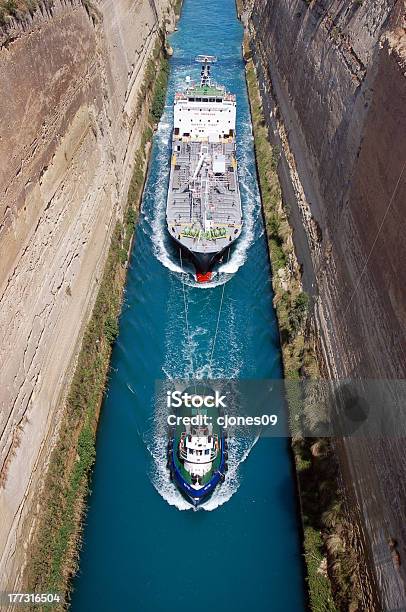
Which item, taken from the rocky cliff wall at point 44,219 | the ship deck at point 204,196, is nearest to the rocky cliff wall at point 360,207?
the ship deck at point 204,196

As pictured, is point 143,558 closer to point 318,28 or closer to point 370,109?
point 370,109

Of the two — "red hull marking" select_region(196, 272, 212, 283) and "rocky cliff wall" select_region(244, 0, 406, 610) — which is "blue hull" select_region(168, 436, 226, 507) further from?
"red hull marking" select_region(196, 272, 212, 283)

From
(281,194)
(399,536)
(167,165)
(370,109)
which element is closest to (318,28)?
(281,194)

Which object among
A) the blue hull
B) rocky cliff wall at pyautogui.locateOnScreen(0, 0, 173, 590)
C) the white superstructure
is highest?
the white superstructure

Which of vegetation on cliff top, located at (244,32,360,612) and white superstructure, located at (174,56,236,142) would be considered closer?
vegetation on cliff top, located at (244,32,360,612)

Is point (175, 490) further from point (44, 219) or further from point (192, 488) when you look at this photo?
point (44, 219)

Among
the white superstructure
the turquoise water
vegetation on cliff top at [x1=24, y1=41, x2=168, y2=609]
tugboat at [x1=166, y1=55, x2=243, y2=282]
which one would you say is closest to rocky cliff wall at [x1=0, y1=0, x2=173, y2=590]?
vegetation on cliff top at [x1=24, y1=41, x2=168, y2=609]
